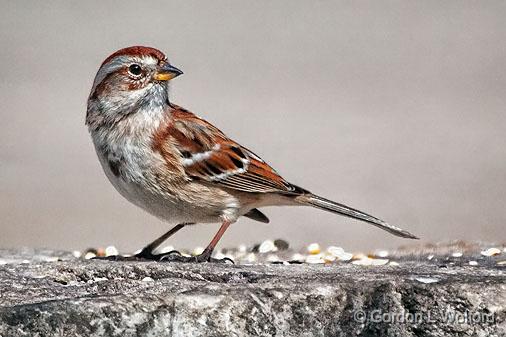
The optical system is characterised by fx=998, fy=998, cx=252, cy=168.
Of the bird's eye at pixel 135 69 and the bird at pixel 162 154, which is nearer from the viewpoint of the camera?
the bird at pixel 162 154

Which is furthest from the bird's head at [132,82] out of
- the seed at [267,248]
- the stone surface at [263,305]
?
the stone surface at [263,305]

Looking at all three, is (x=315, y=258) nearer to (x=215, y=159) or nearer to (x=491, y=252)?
(x=215, y=159)

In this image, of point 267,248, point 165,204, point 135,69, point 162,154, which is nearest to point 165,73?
point 135,69

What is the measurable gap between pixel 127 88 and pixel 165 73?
224 mm

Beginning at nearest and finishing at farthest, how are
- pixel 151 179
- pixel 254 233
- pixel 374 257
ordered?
pixel 151 179
pixel 374 257
pixel 254 233

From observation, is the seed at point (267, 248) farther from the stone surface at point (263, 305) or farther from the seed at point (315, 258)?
the stone surface at point (263, 305)

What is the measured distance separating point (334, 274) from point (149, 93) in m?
1.84

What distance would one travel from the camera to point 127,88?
17.7ft

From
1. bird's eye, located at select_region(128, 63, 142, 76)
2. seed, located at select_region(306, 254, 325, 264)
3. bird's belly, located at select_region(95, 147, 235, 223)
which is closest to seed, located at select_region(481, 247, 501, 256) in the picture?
seed, located at select_region(306, 254, 325, 264)

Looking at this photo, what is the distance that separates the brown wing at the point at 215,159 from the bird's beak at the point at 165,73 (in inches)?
9.0

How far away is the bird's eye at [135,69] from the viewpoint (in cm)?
539

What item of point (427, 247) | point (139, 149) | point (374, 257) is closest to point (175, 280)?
point (139, 149)

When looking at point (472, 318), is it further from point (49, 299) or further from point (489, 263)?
point (49, 299)

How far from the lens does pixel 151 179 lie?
16.9ft
